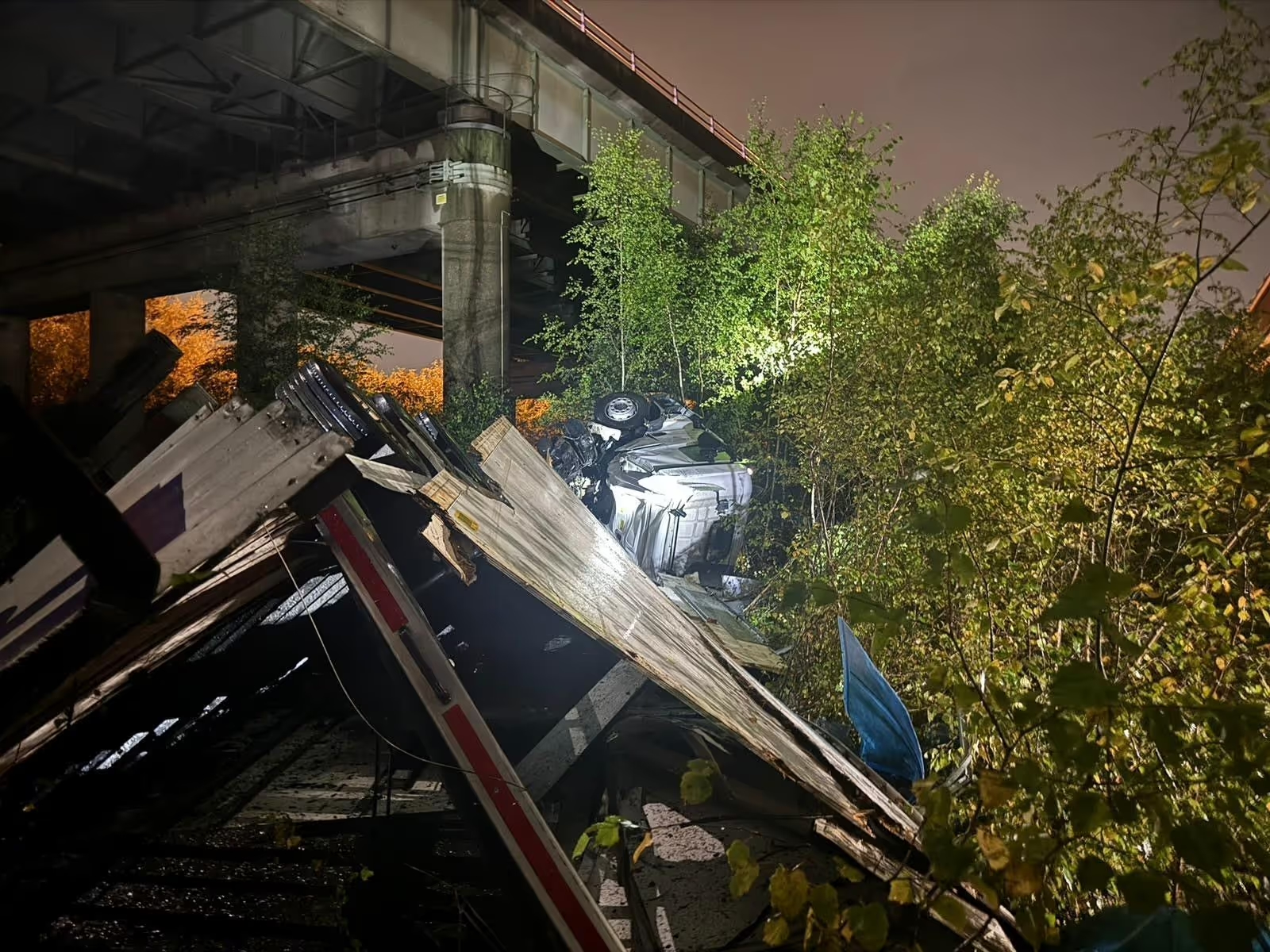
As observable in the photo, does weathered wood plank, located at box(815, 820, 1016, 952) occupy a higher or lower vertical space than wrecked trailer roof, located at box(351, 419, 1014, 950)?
lower

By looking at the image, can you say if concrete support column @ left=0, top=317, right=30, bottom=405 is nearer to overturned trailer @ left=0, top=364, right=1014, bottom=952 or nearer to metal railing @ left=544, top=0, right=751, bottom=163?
metal railing @ left=544, top=0, right=751, bottom=163

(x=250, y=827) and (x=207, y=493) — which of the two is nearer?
(x=207, y=493)

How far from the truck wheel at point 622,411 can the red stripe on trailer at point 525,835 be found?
6957mm

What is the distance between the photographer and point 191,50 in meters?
12.8

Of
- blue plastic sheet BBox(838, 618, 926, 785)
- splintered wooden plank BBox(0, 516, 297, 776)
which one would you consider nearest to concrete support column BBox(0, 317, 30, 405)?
splintered wooden plank BBox(0, 516, 297, 776)

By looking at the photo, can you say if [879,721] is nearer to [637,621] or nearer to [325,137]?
[637,621]

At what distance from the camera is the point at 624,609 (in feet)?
9.82

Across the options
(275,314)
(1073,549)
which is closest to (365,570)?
(1073,549)

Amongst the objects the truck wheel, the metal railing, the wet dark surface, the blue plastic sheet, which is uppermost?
the metal railing

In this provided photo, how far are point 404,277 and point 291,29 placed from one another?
27.0 feet

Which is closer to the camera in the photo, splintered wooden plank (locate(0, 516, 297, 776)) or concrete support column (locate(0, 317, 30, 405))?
splintered wooden plank (locate(0, 516, 297, 776))

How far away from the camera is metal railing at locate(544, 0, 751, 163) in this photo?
14.7 m

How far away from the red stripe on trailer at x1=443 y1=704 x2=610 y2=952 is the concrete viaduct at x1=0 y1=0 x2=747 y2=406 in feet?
39.3

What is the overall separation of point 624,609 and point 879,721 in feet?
4.02
